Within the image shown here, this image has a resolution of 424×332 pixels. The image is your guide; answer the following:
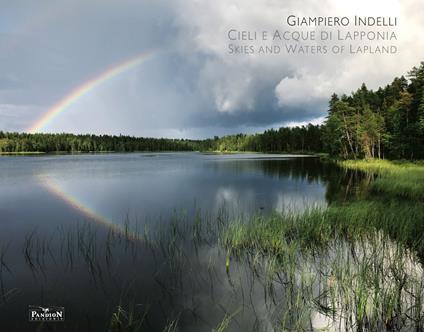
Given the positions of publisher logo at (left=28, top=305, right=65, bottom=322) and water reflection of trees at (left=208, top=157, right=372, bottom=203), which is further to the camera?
water reflection of trees at (left=208, top=157, right=372, bottom=203)

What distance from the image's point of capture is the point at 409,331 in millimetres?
6004

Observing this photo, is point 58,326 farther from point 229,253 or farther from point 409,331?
point 409,331

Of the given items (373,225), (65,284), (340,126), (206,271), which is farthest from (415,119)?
(65,284)

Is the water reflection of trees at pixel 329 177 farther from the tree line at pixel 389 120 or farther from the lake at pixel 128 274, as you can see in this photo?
the tree line at pixel 389 120

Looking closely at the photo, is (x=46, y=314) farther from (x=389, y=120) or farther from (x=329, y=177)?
(x=389, y=120)

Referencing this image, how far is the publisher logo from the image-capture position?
710 cm

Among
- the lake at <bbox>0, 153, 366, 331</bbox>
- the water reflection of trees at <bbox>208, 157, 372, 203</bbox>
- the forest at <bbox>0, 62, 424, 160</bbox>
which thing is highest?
the forest at <bbox>0, 62, 424, 160</bbox>

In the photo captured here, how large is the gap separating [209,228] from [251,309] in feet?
23.6

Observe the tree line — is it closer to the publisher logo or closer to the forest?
the forest

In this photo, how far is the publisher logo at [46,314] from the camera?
23.3ft

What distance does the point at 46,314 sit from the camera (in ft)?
24.0

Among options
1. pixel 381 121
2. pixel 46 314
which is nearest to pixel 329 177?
pixel 381 121

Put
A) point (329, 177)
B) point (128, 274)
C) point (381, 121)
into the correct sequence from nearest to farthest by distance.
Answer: point (128, 274), point (329, 177), point (381, 121)

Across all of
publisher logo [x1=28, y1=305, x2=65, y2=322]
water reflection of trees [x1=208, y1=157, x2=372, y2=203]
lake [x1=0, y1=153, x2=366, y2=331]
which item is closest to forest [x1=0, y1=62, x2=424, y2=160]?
water reflection of trees [x1=208, y1=157, x2=372, y2=203]
